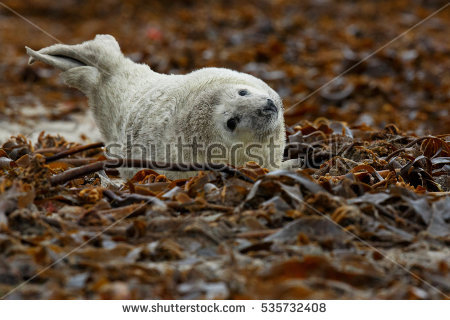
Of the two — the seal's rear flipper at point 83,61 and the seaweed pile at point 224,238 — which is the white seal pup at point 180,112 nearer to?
the seal's rear flipper at point 83,61

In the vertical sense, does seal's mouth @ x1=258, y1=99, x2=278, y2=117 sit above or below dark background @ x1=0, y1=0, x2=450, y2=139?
A: below

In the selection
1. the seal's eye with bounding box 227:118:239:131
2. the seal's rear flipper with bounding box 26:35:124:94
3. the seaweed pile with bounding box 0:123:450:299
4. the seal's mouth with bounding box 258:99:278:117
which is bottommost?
the seaweed pile with bounding box 0:123:450:299

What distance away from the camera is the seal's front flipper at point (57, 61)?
5.54m

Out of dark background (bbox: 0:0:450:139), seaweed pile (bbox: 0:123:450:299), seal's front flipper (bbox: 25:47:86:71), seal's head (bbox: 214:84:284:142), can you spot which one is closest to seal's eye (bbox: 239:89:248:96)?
seal's head (bbox: 214:84:284:142)

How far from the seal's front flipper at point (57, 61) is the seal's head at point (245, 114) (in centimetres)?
190

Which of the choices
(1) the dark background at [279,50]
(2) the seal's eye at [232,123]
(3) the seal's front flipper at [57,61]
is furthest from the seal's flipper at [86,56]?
(1) the dark background at [279,50]

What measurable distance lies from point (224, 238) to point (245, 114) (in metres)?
1.40

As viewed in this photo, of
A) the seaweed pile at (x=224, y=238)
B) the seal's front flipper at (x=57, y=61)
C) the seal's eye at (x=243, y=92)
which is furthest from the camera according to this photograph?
the seal's front flipper at (x=57, y=61)

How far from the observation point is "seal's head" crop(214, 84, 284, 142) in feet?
14.3

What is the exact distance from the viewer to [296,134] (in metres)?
5.73

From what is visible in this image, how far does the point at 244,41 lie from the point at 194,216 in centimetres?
955

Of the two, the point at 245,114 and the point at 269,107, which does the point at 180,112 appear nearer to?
the point at 245,114

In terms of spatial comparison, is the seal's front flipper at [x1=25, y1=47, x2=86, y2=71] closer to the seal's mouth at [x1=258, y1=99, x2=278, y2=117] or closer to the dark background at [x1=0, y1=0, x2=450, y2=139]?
the seal's mouth at [x1=258, y1=99, x2=278, y2=117]

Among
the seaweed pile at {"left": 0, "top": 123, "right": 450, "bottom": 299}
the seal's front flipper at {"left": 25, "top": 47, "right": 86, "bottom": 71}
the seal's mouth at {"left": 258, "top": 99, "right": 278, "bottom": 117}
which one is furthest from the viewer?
the seal's front flipper at {"left": 25, "top": 47, "right": 86, "bottom": 71}
